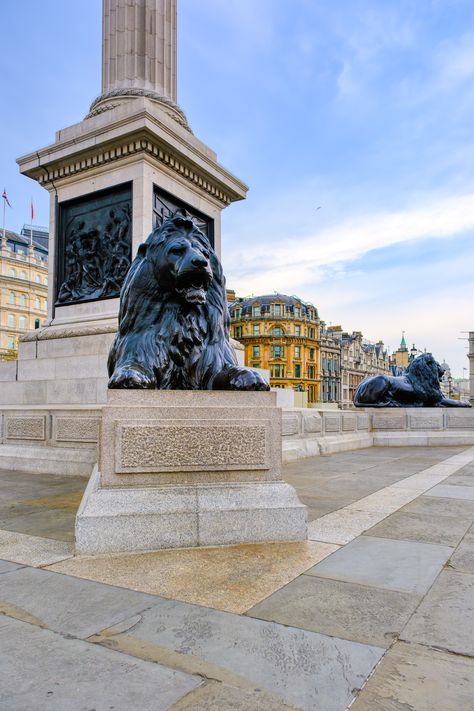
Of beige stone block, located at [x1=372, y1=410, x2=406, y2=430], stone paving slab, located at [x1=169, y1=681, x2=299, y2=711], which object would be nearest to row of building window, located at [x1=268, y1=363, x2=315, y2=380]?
beige stone block, located at [x1=372, y1=410, x2=406, y2=430]

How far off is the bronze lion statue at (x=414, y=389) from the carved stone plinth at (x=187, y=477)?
11990mm

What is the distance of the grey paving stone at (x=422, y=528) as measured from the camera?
3934 millimetres

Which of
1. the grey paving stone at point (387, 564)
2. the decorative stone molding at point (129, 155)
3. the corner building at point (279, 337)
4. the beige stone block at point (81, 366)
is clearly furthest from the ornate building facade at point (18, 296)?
the grey paving stone at point (387, 564)

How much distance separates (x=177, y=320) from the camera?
4730mm

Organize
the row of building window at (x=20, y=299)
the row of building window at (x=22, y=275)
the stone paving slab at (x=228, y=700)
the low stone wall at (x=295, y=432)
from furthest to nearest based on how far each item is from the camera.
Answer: the row of building window at (x=22, y=275) → the row of building window at (x=20, y=299) → the low stone wall at (x=295, y=432) → the stone paving slab at (x=228, y=700)

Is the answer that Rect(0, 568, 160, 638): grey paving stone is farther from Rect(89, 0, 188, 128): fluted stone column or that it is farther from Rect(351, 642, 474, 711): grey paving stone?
Rect(89, 0, 188, 128): fluted stone column

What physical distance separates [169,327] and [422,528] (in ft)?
9.32

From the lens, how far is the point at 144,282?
4836mm

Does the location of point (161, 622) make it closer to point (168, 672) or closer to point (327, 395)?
point (168, 672)

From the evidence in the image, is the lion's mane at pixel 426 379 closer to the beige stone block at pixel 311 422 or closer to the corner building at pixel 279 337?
the beige stone block at pixel 311 422

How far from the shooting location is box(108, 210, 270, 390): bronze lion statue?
445cm

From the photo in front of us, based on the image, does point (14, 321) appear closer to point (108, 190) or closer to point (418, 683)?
point (108, 190)

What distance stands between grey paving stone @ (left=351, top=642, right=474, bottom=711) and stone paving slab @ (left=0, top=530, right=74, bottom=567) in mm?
2304

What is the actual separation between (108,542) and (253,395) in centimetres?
159
